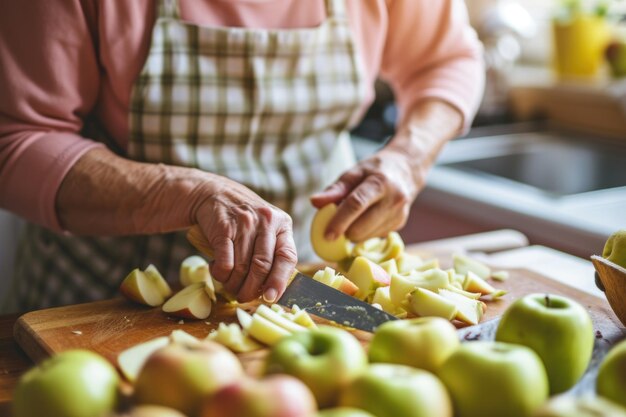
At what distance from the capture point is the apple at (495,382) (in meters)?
0.74

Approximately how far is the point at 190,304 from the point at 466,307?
0.40 meters

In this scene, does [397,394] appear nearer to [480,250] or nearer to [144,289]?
[144,289]

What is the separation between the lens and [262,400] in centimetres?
65

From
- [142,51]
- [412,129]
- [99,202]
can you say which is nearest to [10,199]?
[99,202]

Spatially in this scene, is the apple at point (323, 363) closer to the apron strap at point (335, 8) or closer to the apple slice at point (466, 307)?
the apple slice at point (466, 307)

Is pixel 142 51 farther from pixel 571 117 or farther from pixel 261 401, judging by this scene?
pixel 571 117

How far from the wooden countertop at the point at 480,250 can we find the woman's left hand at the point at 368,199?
207 millimetres

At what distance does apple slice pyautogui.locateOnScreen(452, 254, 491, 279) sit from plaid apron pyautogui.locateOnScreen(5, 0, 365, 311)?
33 cm

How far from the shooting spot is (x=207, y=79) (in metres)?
1.41

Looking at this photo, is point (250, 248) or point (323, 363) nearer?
point (323, 363)

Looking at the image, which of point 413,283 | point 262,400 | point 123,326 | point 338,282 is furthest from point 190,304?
point 262,400

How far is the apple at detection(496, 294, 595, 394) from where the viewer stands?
0.89 metres

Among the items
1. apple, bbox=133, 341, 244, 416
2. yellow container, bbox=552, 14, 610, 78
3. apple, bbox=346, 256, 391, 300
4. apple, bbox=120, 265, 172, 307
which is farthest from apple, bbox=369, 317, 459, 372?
yellow container, bbox=552, 14, 610, 78

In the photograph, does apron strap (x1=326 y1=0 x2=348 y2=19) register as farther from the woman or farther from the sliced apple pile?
the sliced apple pile
